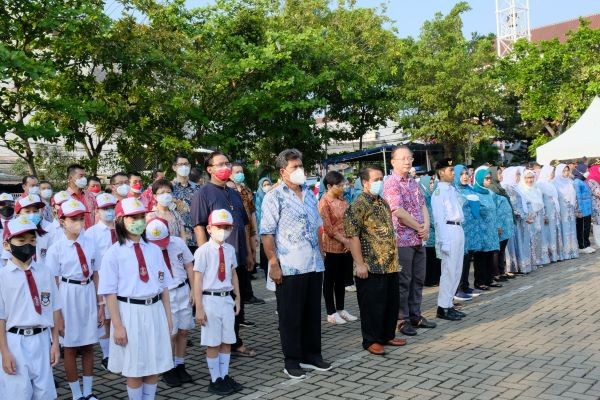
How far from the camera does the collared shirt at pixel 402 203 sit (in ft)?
23.2

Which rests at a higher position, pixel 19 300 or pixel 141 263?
Answer: pixel 141 263

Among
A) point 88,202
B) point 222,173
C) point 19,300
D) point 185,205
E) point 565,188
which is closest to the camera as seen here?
point 19,300

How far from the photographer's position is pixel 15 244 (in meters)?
4.21

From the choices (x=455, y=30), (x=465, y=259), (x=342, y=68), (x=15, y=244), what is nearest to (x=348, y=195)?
(x=465, y=259)

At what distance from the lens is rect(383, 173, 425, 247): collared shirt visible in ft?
23.2

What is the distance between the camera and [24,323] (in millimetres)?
4195

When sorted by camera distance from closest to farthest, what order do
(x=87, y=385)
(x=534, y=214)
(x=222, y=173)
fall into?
(x=87, y=385) → (x=222, y=173) → (x=534, y=214)

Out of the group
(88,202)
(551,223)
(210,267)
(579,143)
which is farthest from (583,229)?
(210,267)

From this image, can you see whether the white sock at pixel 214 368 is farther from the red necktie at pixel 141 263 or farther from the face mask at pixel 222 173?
the face mask at pixel 222 173

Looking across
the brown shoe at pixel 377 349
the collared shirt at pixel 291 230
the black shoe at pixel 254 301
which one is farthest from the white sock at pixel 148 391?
the black shoe at pixel 254 301

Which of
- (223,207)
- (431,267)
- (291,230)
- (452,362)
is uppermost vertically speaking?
(223,207)

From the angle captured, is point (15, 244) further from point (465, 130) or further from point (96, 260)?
point (465, 130)

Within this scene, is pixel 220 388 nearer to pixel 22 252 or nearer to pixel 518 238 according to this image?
pixel 22 252

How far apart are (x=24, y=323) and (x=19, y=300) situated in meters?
0.16
